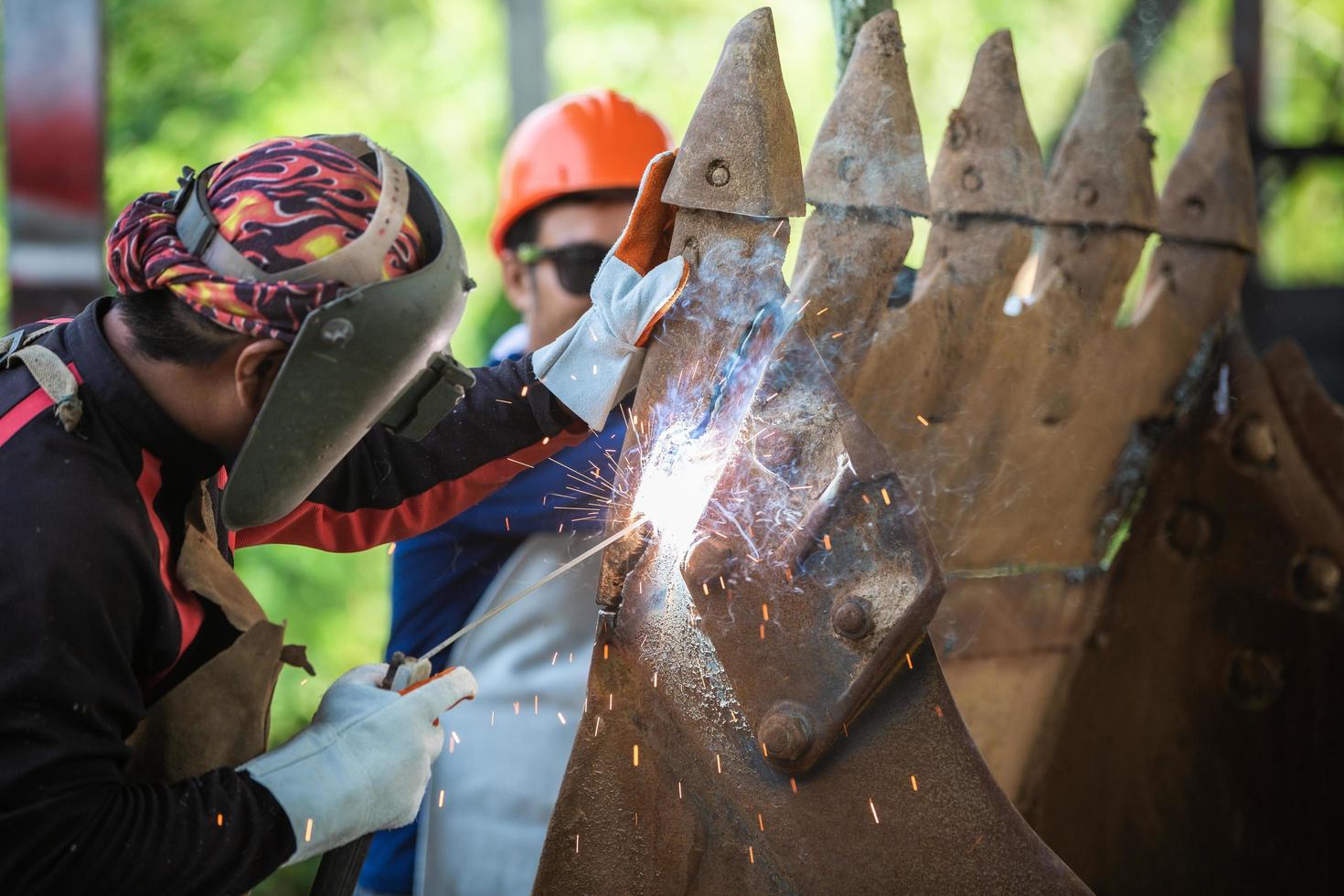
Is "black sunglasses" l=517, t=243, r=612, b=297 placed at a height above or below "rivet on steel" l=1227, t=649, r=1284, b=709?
above

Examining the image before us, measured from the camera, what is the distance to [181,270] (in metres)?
1.42

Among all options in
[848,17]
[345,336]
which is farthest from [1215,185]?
[345,336]

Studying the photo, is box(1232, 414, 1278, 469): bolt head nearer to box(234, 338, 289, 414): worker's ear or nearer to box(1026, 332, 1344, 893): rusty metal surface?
box(1026, 332, 1344, 893): rusty metal surface

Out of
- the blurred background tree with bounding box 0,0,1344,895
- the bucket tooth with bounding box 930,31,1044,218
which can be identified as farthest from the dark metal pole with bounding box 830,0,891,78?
the blurred background tree with bounding box 0,0,1344,895

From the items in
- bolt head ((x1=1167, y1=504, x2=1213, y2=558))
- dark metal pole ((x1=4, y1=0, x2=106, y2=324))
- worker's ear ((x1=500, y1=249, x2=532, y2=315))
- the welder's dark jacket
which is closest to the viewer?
the welder's dark jacket

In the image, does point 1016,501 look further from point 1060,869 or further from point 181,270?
point 181,270

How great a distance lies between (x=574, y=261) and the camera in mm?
2928

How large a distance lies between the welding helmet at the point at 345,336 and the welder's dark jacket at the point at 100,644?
12cm

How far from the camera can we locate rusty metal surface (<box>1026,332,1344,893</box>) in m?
2.59

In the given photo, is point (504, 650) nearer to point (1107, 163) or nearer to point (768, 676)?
point (768, 676)

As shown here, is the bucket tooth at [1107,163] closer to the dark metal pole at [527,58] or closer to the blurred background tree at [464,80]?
the dark metal pole at [527,58]

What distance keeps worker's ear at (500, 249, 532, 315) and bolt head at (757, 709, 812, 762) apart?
173cm

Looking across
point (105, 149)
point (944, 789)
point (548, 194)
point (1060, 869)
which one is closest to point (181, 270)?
point (944, 789)

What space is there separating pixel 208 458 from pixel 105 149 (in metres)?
2.80
